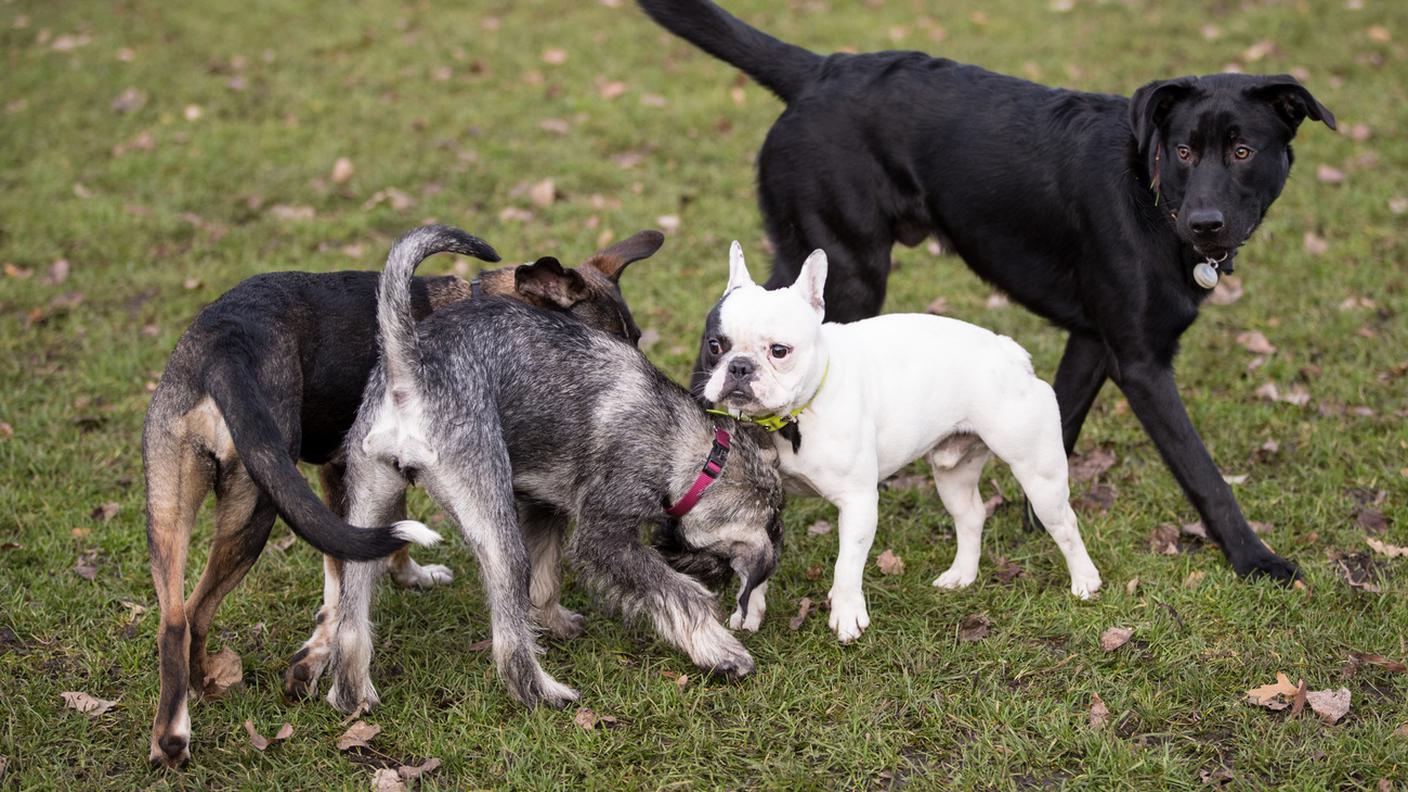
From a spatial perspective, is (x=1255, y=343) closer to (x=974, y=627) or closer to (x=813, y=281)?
(x=974, y=627)

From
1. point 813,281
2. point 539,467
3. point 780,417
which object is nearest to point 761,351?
point 780,417

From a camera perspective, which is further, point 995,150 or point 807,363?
point 995,150

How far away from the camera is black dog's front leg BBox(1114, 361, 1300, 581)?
491 cm

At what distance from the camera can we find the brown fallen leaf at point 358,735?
409 cm

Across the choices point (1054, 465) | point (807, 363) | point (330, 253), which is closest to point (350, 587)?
point (807, 363)

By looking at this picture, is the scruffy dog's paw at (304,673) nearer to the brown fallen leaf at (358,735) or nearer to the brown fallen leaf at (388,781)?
the brown fallen leaf at (358,735)

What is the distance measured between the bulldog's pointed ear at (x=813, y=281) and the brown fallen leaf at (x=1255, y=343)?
3490 mm

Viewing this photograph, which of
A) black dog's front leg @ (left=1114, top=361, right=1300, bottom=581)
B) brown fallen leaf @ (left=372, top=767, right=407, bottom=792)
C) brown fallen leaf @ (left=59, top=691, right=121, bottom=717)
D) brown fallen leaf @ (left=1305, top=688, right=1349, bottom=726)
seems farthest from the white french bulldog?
brown fallen leaf @ (left=59, top=691, right=121, bottom=717)

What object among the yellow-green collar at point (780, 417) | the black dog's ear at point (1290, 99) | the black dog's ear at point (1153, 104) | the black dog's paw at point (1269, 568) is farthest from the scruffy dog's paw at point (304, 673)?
the black dog's ear at point (1290, 99)

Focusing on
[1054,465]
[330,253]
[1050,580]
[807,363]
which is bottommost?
[330,253]

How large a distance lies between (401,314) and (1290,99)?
11.1ft

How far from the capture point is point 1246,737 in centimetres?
402

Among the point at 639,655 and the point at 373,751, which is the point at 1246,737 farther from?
the point at 373,751

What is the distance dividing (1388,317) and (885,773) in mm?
4892
